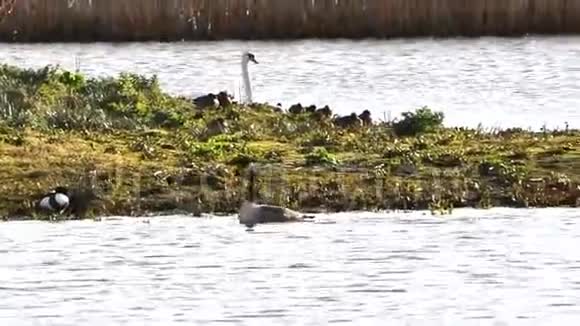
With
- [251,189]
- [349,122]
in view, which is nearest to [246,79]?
[349,122]

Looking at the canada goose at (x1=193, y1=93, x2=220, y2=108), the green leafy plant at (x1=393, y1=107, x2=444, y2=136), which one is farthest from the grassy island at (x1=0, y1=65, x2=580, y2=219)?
the canada goose at (x1=193, y1=93, x2=220, y2=108)

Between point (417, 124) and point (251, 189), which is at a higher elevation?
point (417, 124)

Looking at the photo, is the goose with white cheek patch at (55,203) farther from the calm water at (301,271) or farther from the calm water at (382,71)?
the calm water at (382,71)

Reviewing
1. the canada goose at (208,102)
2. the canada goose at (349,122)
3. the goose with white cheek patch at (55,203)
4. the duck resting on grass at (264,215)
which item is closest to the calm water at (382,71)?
the canada goose at (208,102)

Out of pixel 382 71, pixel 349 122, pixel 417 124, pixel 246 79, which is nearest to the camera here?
pixel 417 124

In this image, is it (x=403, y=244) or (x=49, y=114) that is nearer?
(x=403, y=244)

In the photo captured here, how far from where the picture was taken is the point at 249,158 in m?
22.0

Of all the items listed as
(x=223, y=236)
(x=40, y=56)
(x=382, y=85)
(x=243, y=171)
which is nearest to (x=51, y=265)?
(x=223, y=236)

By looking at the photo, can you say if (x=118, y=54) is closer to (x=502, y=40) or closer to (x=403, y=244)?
(x=502, y=40)

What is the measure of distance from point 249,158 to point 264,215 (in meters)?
2.27

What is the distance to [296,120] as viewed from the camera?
25.7 m

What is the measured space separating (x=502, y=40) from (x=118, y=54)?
769 centimetres

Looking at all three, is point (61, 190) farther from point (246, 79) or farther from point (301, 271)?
point (246, 79)

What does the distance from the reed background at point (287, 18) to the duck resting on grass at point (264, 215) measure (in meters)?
23.5
